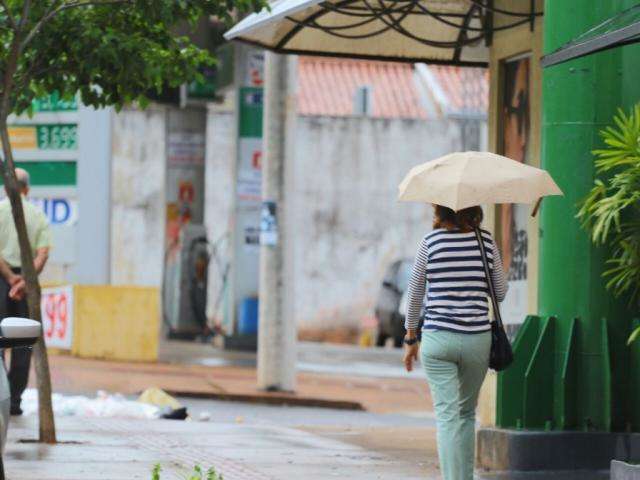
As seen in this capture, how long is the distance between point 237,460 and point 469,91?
29087 mm

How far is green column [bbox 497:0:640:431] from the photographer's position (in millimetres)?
9594

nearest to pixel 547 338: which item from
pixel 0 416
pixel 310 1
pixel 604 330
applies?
pixel 604 330

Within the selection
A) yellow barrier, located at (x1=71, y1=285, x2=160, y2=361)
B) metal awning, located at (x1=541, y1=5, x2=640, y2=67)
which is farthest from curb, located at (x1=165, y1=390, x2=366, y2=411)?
metal awning, located at (x1=541, y1=5, x2=640, y2=67)

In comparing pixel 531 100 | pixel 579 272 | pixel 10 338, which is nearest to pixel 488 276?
pixel 579 272

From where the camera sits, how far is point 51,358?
19703 mm

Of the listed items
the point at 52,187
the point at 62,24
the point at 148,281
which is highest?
the point at 62,24

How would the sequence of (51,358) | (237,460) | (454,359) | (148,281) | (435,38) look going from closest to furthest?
(454,359) → (237,460) → (435,38) → (51,358) → (148,281)

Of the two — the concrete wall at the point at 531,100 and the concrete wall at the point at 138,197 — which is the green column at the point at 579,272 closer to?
the concrete wall at the point at 531,100

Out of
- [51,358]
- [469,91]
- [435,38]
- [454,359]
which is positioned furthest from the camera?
[469,91]

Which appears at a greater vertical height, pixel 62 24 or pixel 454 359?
pixel 62 24

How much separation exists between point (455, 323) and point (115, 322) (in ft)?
39.5

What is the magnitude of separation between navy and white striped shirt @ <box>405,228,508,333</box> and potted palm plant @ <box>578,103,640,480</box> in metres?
0.88

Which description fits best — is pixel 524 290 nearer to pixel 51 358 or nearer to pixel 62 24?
pixel 62 24

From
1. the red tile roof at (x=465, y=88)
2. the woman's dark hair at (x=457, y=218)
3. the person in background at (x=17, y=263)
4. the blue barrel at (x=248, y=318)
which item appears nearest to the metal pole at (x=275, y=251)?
the person in background at (x=17, y=263)
